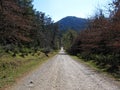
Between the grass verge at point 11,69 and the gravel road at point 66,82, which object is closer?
the gravel road at point 66,82

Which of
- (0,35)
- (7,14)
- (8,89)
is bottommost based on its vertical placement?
(8,89)

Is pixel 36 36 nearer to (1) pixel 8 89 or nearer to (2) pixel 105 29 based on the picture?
(2) pixel 105 29

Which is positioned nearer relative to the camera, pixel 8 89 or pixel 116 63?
pixel 8 89

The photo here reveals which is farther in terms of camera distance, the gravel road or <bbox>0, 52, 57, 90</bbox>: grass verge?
<bbox>0, 52, 57, 90</bbox>: grass verge

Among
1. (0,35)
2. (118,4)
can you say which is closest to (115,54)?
(118,4)

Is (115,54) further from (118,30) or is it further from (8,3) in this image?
(8,3)

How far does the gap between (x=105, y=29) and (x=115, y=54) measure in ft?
10.5

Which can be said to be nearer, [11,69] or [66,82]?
[66,82]

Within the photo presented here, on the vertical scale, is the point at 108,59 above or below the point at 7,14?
below

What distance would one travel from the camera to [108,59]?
33.0m

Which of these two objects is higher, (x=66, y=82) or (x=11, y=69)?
(x=66, y=82)

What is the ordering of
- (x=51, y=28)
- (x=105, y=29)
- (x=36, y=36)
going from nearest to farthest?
(x=105, y=29), (x=36, y=36), (x=51, y=28)

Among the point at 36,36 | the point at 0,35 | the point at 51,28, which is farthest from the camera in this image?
the point at 51,28

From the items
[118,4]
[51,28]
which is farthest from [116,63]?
[51,28]
